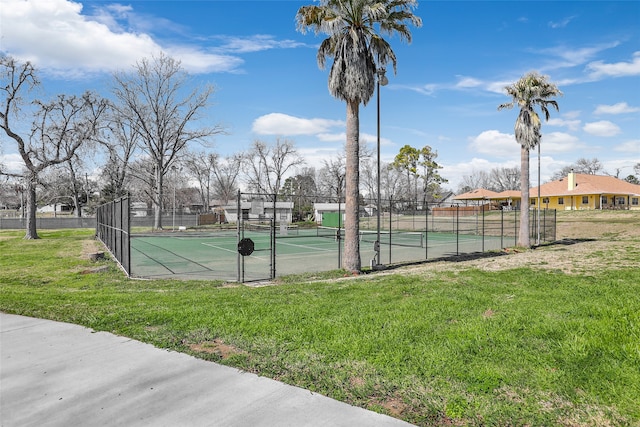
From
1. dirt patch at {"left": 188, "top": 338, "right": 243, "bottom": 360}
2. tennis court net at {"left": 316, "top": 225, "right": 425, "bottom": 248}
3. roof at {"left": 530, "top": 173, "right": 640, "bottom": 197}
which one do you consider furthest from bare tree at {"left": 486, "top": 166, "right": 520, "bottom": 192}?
dirt patch at {"left": 188, "top": 338, "right": 243, "bottom": 360}

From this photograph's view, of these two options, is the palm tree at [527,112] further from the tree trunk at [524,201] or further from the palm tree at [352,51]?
the palm tree at [352,51]

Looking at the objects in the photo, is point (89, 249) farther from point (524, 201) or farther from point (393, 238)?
point (524, 201)

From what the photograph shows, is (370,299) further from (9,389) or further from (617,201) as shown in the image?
(617,201)

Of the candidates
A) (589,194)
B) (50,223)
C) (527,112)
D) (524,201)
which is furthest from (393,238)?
(50,223)

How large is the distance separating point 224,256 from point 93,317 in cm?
1360

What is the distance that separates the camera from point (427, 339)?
496cm

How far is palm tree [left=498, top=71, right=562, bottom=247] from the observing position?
70.1ft

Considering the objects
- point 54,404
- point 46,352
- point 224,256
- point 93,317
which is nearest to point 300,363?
point 54,404

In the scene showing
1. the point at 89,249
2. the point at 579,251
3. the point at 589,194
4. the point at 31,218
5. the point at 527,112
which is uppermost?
the point at 527,112

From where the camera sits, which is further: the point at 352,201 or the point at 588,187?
the point at 588,187

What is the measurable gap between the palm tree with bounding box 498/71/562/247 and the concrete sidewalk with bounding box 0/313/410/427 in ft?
68.7

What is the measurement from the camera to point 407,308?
6.51 metres

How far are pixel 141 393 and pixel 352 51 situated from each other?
40.0ft

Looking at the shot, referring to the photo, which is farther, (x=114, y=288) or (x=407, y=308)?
(x=114, y=288)
